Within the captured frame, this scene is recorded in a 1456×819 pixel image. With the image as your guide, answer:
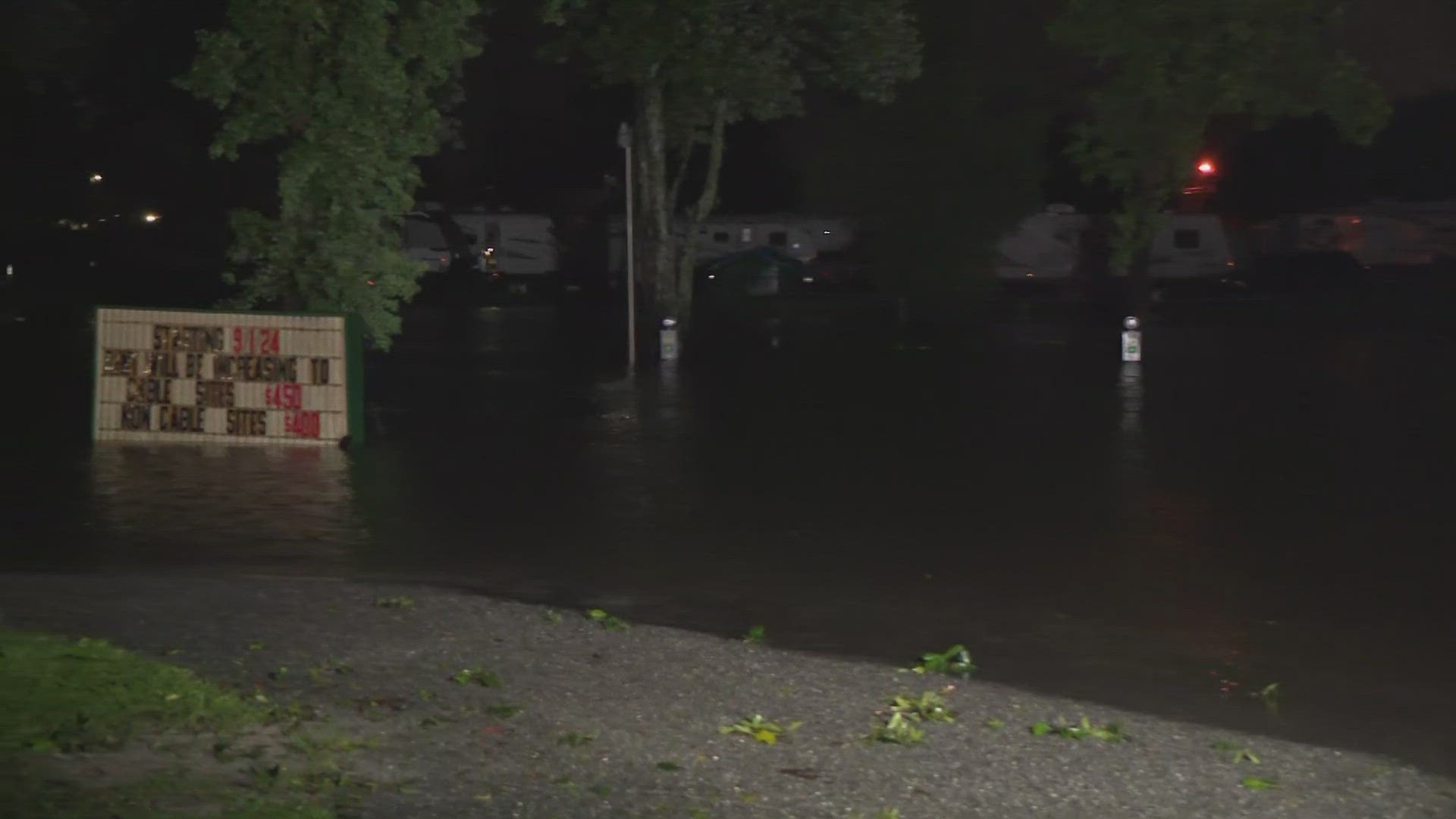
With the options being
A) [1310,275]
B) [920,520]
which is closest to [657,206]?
[920,520]

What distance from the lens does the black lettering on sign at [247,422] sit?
17375 millimetres

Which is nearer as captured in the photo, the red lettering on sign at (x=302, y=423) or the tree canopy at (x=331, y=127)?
the red lettering on sign at (x=302, y=423)

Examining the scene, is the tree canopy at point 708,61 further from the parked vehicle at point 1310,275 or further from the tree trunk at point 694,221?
the parked vehicle at point 1310,275

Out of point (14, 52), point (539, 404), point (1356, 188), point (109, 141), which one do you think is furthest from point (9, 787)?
point (1356, 188)

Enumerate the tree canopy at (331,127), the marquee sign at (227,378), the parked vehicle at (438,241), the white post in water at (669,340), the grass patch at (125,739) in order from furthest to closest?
the parked vehicle at (438,241) < the white post in water at (669,340) < the tree canopy at (331,127) < the marquee sign at (227,378) < the grass patch at (125,739)

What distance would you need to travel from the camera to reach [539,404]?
22016mm

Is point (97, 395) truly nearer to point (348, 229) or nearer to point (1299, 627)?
point (348, 229)

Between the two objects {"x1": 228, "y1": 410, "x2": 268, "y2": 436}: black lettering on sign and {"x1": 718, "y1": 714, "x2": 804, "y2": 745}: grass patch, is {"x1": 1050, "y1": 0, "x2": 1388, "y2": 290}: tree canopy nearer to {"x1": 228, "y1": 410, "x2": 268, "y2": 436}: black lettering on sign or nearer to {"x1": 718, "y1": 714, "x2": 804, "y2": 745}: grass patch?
{"x1": 228, "y1": 410, "x2": 268, "y2": 436}: black lettering on sign

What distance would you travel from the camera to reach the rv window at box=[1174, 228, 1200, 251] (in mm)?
51875

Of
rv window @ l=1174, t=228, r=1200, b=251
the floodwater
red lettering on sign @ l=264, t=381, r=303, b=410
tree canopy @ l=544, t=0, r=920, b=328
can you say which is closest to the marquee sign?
red lettering on sign @ l=264, t=381, r=303, b=410

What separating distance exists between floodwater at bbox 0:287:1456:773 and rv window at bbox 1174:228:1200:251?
28.3 m

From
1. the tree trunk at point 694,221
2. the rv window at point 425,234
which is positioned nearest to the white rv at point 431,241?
the rv window at point 425,234

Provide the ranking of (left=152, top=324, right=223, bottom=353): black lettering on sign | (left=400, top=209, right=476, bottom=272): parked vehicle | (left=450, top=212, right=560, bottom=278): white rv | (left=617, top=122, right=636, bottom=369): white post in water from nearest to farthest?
(left=152, top=324, right=223, bottom=353): black lettering on sign → (left=617, top=122, right=636, bottom=369): white post in water → (left=400, top=209, right=476, bottom=272): parked vehicle → (left=450, top=212, right=560, bottom=278): white rv

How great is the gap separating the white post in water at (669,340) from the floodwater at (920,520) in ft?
12.8
